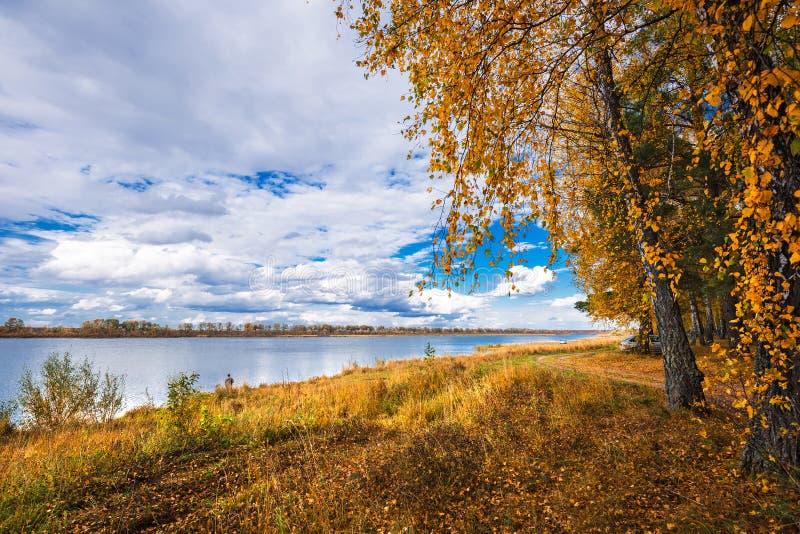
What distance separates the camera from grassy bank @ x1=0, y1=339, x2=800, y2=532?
3.83m

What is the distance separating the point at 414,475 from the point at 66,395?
517 inches

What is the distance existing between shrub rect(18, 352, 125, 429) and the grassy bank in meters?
5.65

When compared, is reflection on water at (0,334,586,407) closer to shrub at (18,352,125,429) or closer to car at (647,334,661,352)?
shrub at (18,352,125,429)

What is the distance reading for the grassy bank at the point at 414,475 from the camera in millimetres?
3830

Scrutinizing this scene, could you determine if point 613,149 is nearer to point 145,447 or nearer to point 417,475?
point 417,475

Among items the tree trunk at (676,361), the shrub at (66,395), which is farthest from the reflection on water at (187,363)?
the tree trunk at (676,361)

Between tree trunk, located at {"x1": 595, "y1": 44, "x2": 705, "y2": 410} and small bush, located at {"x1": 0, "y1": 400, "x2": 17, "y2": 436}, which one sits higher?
tree trunk, located at {"x1": 595, "y1": 44, "x2": 705, "y2": 410}

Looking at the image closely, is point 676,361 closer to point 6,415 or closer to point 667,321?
point 667,321

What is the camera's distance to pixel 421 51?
3885 mm

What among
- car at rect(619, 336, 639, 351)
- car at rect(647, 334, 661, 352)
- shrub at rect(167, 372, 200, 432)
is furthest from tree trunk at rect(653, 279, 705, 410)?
car at rect(619, 336, 639, 351)

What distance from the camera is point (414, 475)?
4.88 m

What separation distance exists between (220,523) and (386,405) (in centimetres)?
637

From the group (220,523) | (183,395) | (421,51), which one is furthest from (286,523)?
(421,51)

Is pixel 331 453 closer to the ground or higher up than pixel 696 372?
closer to the ground
